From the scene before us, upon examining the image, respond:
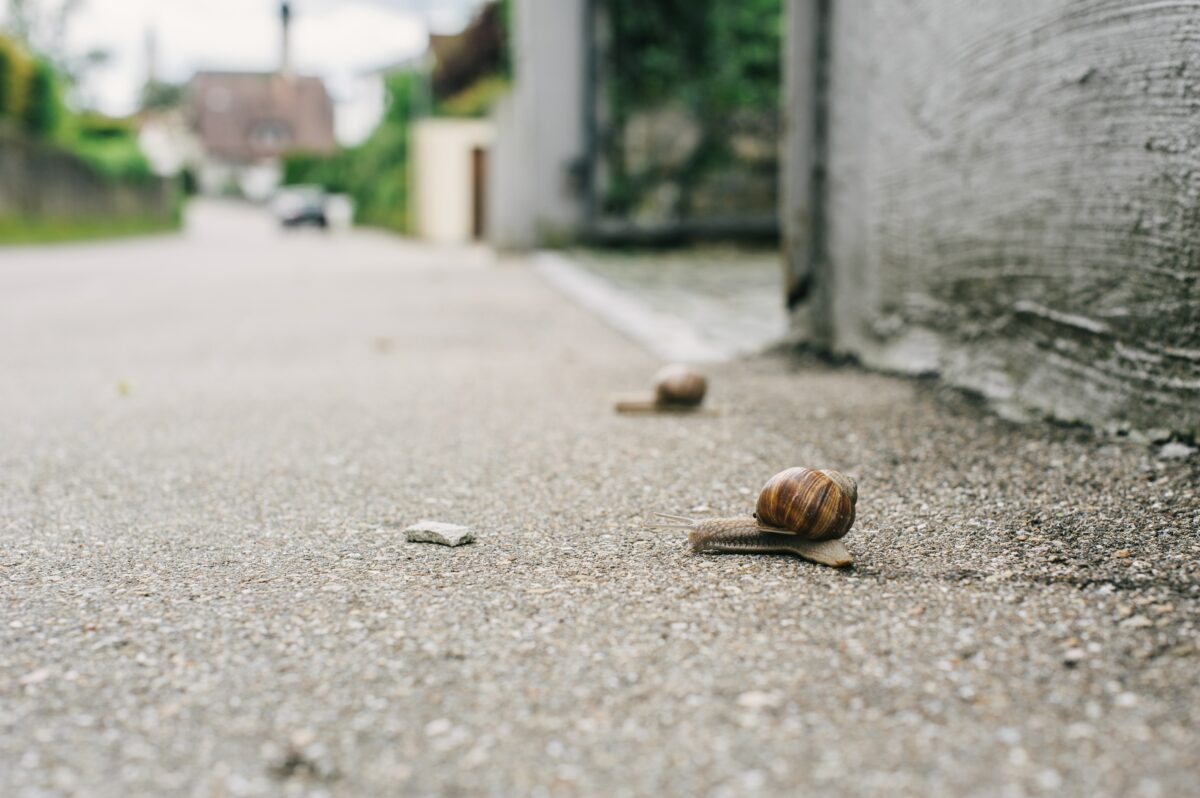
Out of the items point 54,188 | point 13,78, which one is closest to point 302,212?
point 13,78

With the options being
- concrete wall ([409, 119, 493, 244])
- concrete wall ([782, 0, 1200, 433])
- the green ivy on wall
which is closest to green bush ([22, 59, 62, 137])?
concrete wall ([409, 119, 493, 244])

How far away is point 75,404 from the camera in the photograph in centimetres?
375

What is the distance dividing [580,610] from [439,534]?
434 millimetres

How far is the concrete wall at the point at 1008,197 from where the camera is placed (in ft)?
8.09

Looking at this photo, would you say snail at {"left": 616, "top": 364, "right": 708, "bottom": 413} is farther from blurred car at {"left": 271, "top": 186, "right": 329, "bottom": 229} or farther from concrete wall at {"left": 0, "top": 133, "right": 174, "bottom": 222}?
blurred car at {"left": 271, "top": 186, "right": 329, "bottom": 229}

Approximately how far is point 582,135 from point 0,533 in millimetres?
9353

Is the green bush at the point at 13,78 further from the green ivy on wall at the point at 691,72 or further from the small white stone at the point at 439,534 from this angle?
the small white stone at the point at 439,534

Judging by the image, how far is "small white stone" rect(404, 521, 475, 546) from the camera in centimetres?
205

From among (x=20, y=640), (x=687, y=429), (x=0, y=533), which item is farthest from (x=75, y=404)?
(x=20, y=640)

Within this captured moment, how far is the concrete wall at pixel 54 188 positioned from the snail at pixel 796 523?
62.5 ft

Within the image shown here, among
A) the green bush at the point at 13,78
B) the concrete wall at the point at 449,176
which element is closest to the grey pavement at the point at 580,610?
the concrete wall at the point at 449,176

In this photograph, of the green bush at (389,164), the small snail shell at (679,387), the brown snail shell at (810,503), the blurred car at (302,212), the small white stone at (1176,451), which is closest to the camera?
the brown snail shell at (810,503)

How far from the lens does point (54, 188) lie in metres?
20.5

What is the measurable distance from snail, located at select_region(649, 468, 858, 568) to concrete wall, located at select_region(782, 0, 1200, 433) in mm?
982
